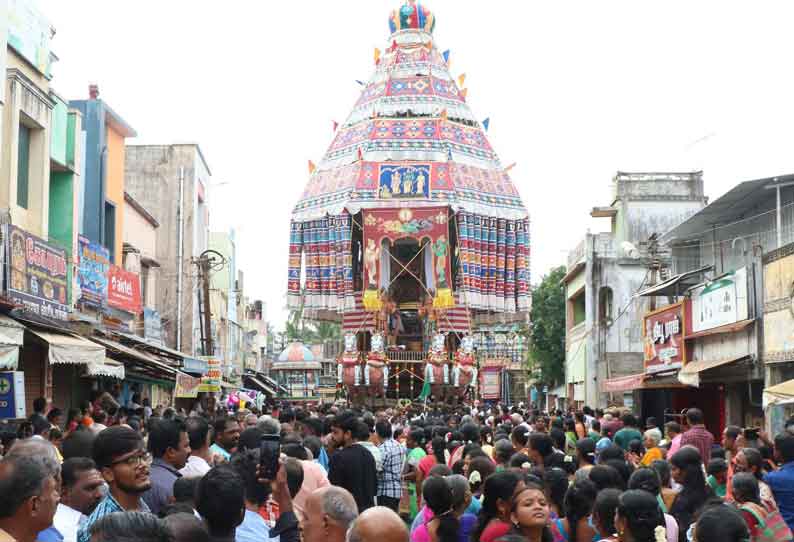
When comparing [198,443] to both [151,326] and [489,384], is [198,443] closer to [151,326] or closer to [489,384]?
[151,326]

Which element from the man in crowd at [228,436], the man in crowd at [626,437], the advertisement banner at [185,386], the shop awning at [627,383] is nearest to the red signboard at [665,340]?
the shop awning at [627,383]

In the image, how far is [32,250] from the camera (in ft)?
58.9

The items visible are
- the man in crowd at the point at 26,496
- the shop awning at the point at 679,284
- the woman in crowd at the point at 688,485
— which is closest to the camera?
the man in crowd at the point at 26,496

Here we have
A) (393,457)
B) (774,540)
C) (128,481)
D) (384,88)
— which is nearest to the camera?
(128,481)

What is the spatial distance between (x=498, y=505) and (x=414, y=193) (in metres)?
40.5

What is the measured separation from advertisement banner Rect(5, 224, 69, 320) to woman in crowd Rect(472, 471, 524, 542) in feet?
40.5

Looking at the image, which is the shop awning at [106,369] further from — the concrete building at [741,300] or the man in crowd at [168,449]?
the concrete building at [741,300]

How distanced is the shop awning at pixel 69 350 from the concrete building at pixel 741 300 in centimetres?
1126

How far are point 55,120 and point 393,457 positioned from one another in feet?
46.9

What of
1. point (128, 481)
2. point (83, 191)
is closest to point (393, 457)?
point (128, 481)

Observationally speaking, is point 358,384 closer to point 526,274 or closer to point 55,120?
point 526,274

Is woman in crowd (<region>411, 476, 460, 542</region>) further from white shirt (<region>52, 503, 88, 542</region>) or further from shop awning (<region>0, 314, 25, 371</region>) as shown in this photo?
shop awning (<region>0, 314, 25, 371</region>)

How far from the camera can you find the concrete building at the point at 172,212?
132 feet

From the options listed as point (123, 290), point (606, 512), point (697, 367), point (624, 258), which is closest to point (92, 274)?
point (123, 290)
